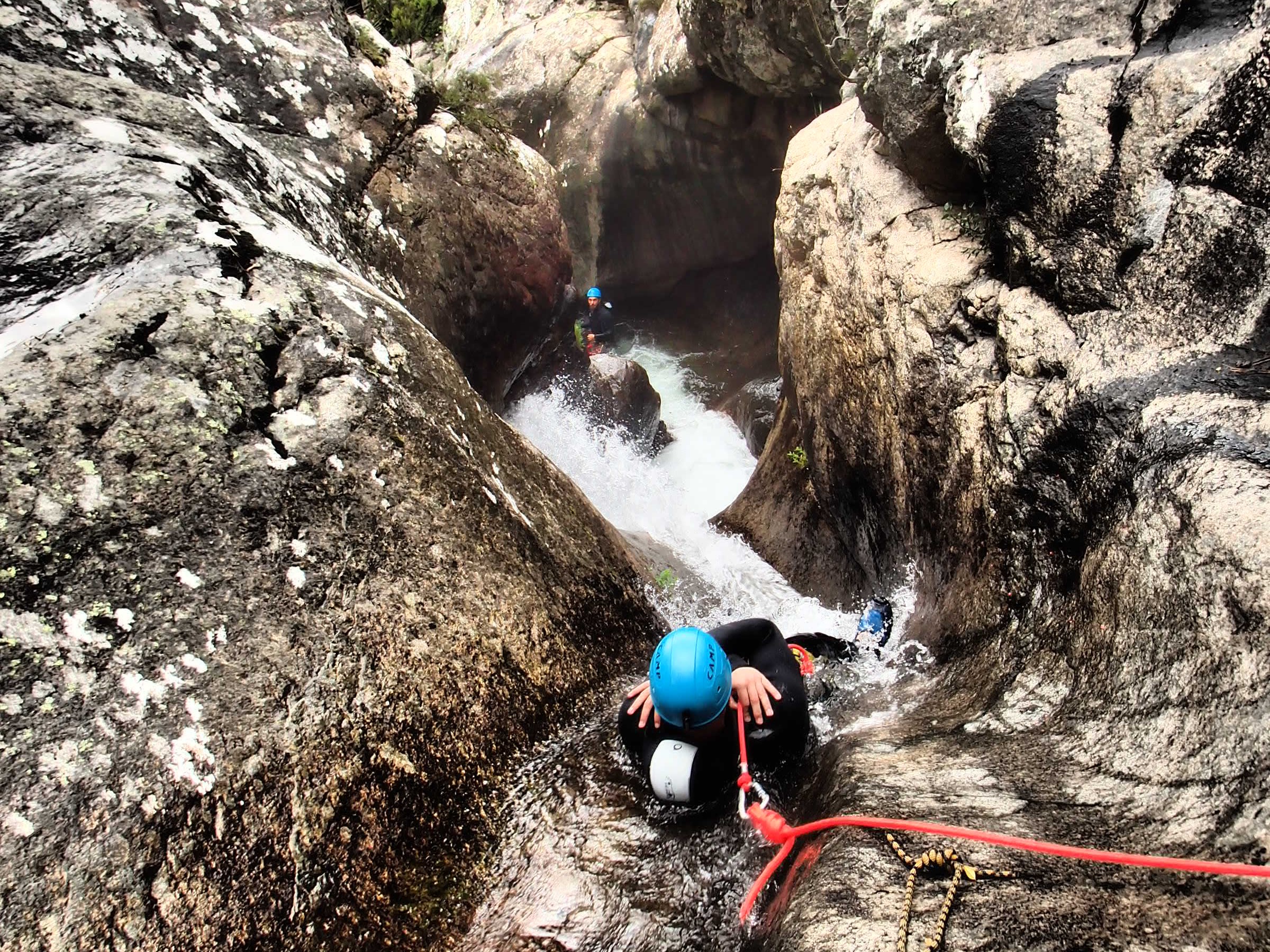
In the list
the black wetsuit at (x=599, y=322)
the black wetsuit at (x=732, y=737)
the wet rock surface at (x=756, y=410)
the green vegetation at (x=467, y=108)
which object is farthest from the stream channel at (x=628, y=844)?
the black wetsuit at (x=599, y=322)

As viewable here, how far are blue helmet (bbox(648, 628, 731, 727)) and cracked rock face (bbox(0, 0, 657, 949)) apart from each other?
64 centimetres

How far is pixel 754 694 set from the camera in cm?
298

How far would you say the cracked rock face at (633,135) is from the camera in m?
11.7

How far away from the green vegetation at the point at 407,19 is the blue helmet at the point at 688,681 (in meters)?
16.1

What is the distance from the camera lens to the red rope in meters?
1.44

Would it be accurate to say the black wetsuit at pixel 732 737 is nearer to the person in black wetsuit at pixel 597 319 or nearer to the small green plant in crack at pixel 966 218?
the small green plant in crack at pixel 966 218

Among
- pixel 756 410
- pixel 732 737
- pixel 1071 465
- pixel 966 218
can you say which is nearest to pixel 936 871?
pixel 732 737

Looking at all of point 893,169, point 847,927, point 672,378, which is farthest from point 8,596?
point 672,378

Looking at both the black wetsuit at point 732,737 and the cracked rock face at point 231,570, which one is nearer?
the cracked rock face at point 231,570

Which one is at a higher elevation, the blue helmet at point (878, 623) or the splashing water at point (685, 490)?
the blue helmet at point (878, 623)

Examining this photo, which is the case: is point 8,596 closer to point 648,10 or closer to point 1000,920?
point 1000,920

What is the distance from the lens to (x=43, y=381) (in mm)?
2424

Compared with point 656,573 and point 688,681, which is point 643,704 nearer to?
point 688,681

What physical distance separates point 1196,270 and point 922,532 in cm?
186
